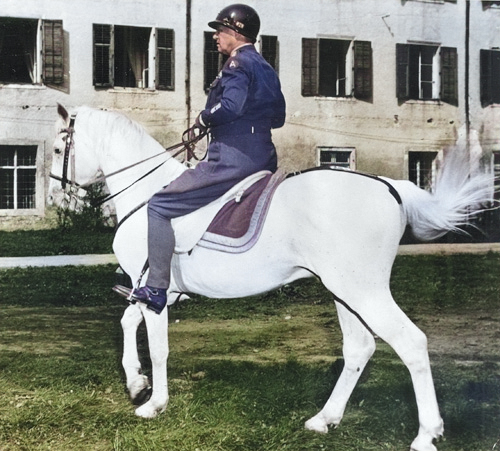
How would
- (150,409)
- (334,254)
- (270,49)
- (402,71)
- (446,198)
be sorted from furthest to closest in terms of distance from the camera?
1. (402,71)
2. (270,49)
3. (150,409)
4. (446,198)
5. (334,254)

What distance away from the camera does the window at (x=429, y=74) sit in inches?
169

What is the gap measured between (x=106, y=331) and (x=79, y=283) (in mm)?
641

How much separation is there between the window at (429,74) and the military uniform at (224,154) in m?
1.17

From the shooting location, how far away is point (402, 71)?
4.54 meters

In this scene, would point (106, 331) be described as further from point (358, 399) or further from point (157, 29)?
point (157, 29)

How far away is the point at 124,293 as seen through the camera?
3.62 metres

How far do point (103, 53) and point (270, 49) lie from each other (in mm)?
1048

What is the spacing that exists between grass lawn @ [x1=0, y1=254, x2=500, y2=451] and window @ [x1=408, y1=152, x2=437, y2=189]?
1.52ft

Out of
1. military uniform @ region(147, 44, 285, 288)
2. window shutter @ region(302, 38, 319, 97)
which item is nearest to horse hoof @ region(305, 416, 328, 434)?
military uniform @ region(147, 44, 285, 288)

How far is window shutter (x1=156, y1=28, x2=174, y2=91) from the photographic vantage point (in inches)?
166

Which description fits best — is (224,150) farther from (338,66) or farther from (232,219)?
(338,66)

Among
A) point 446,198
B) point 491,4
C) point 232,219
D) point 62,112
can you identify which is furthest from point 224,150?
point 491,4

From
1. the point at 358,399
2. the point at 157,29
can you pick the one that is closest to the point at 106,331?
the point at 358,399

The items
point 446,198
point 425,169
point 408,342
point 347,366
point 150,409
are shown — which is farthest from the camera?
point 425,169
